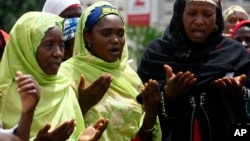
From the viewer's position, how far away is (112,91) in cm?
524

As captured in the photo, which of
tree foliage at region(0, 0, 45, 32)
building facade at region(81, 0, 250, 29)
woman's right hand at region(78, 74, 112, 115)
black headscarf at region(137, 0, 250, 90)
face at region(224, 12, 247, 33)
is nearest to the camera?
woman's right hand at region(78, 74, 112, 115)

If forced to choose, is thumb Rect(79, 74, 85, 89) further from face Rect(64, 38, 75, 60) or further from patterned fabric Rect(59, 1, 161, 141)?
face Rect(64, 38, 75, 60)

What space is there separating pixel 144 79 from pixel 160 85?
0.67 feet

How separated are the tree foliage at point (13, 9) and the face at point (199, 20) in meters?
30.6

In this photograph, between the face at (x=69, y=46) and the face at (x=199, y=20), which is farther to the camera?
the face at (x=69, y=46)

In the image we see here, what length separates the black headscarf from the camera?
5320 mm

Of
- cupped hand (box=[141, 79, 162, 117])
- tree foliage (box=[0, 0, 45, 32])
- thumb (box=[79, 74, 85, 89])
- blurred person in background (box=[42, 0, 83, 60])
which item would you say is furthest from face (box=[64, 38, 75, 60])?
tree foliage (box=[0, 0, 45, 32])

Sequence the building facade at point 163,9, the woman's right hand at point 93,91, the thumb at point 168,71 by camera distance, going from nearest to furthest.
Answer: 1. the woman's right hand at point 93,91
2. the thumb at point 168,71
3. the building facade at point 163,9

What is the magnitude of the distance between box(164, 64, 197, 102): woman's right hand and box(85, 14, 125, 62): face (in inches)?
13.3

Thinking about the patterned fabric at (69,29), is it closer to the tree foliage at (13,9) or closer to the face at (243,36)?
the face at (243,36)

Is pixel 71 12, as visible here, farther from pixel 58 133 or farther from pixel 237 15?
pixel 237 15

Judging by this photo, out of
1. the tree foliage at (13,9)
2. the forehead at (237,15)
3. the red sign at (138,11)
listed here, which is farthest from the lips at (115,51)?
the tree foliage at (13,9)

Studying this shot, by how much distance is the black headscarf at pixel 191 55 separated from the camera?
5.32m

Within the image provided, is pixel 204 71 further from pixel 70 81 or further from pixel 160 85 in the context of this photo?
pixel 70 81
